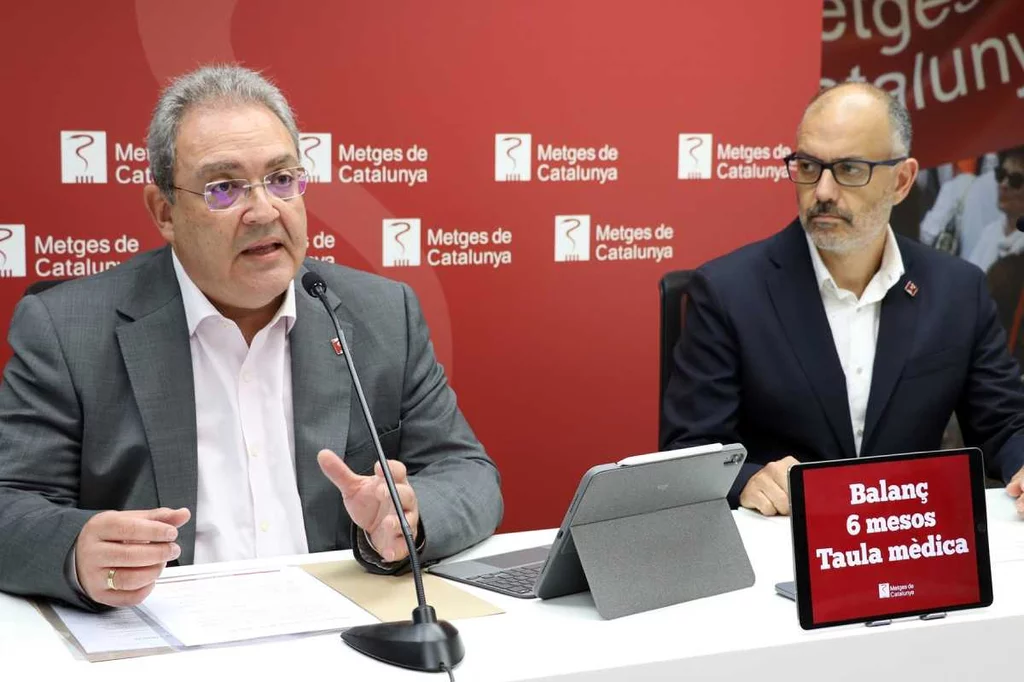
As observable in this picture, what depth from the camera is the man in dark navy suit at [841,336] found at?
283 centimetres

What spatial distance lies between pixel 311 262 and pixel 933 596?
141cm

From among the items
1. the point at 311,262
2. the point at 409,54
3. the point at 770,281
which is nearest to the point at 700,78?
the point at 409,54

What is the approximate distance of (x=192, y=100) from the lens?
2252mm

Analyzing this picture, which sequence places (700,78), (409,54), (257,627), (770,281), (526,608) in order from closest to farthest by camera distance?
(257,627), (526,608), (770,281), (409,54), (700,78)

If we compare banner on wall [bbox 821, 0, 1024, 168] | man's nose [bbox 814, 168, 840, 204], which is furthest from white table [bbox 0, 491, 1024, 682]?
banner on wall [bbox 821, 0, 1024, 168]

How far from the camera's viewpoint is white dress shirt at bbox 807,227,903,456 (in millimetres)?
2896

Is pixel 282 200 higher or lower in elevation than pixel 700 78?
lower

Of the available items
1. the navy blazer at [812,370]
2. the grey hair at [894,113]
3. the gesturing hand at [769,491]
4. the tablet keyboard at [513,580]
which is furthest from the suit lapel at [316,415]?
the grey hair at [894,113]

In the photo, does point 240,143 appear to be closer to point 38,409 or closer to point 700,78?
point 38,409

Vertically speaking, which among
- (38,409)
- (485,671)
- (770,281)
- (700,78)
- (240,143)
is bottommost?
(485,671)

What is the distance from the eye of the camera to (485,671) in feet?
4.93

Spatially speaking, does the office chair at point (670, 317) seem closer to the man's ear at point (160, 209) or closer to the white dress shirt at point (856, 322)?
the white dress shirt at point (856, 322)

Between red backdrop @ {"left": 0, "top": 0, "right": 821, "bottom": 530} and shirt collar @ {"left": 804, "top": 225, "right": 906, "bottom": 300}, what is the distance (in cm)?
107

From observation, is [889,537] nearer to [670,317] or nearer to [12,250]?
[670,317]
